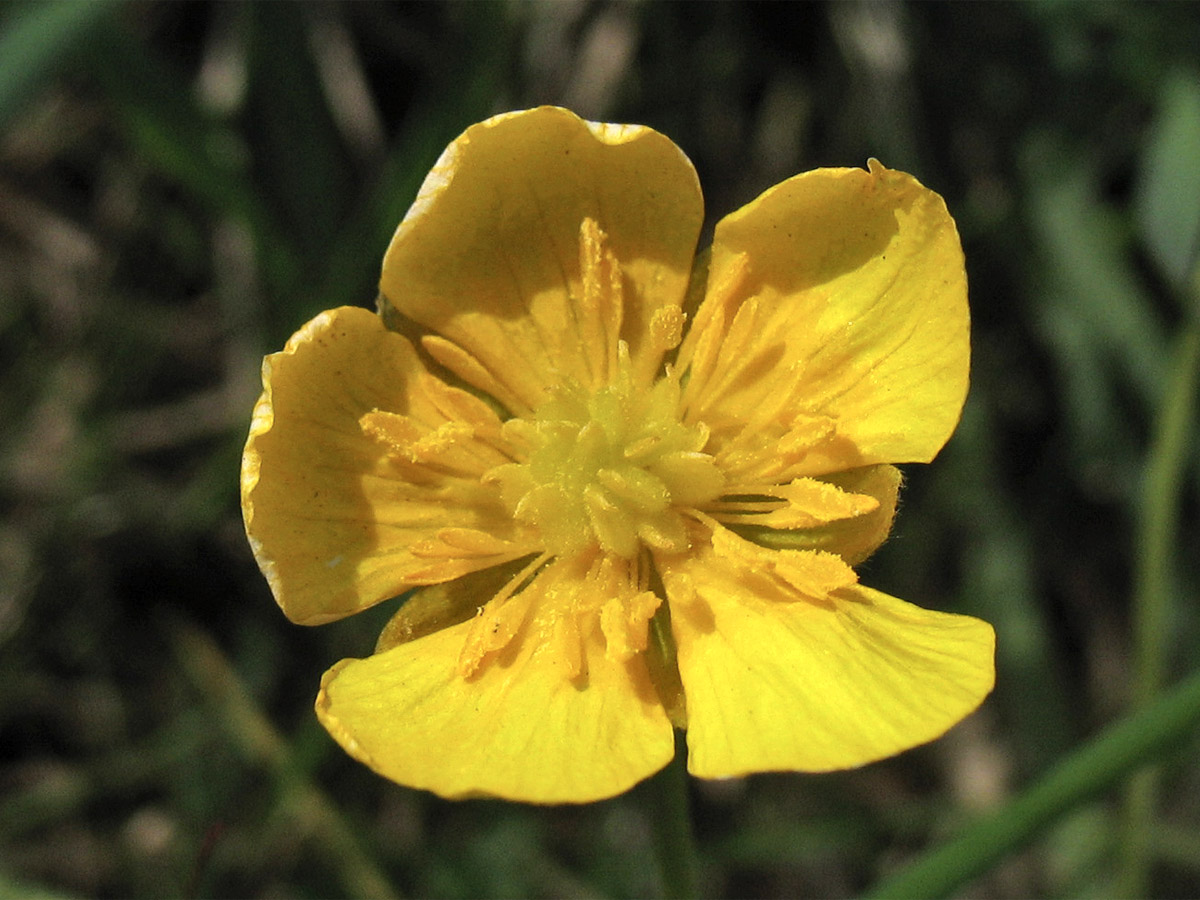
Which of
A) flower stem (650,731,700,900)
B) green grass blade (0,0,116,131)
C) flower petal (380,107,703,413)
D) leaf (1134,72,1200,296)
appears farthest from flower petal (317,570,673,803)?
leaf (1134,72,1200,296)

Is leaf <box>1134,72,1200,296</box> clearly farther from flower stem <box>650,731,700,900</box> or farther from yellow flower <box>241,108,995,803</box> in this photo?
flower stem <box>650,731,700,900</box>

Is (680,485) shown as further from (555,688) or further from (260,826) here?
(260,826)

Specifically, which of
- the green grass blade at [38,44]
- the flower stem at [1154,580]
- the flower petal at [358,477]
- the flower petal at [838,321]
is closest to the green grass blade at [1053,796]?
the flower stem at [1154,580]

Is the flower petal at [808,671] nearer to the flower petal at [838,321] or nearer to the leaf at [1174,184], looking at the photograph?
the flower petal at [838,321]

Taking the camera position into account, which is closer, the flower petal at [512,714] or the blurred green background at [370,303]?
the flower petal at [512,714]

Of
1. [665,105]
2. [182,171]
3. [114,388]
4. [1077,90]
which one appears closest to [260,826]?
[114,388]
